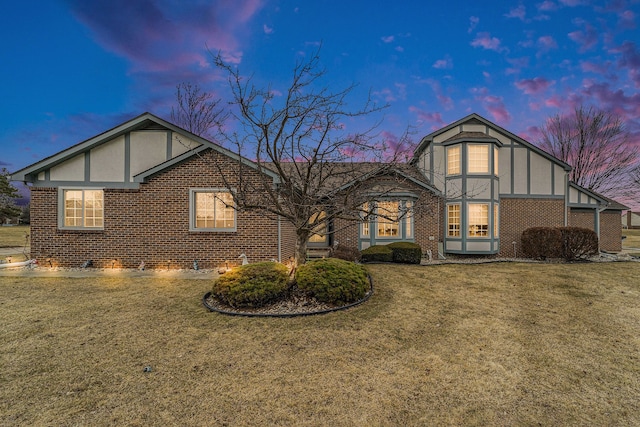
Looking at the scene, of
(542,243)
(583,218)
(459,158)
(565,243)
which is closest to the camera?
(565,243)

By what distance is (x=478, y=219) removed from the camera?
14672mm

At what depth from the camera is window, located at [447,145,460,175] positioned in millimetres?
14836

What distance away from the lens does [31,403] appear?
123 inches

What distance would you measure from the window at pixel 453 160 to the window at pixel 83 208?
16.1 m

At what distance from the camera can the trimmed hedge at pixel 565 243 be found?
12.8 m

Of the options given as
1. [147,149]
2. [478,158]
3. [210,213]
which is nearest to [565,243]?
[478,158]

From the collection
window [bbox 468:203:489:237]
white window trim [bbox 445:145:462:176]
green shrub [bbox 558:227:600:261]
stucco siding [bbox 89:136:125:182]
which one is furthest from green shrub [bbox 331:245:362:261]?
green shrub [bbox 558:227:600:261]

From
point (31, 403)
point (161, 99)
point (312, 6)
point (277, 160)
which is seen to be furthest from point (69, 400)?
point (161, 99)

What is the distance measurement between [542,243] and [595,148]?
61.9ft

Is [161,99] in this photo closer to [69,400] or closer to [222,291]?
[222,291]

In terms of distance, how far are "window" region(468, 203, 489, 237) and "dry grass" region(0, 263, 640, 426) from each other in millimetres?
7238

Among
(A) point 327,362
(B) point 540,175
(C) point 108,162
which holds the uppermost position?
(B) point 540,175

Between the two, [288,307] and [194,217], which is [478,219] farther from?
[194,217]

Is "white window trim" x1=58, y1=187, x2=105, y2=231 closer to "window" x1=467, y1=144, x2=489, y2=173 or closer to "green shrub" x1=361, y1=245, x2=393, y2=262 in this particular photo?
"green shrub" x1=361, y1=245, x2=393, y2=262
